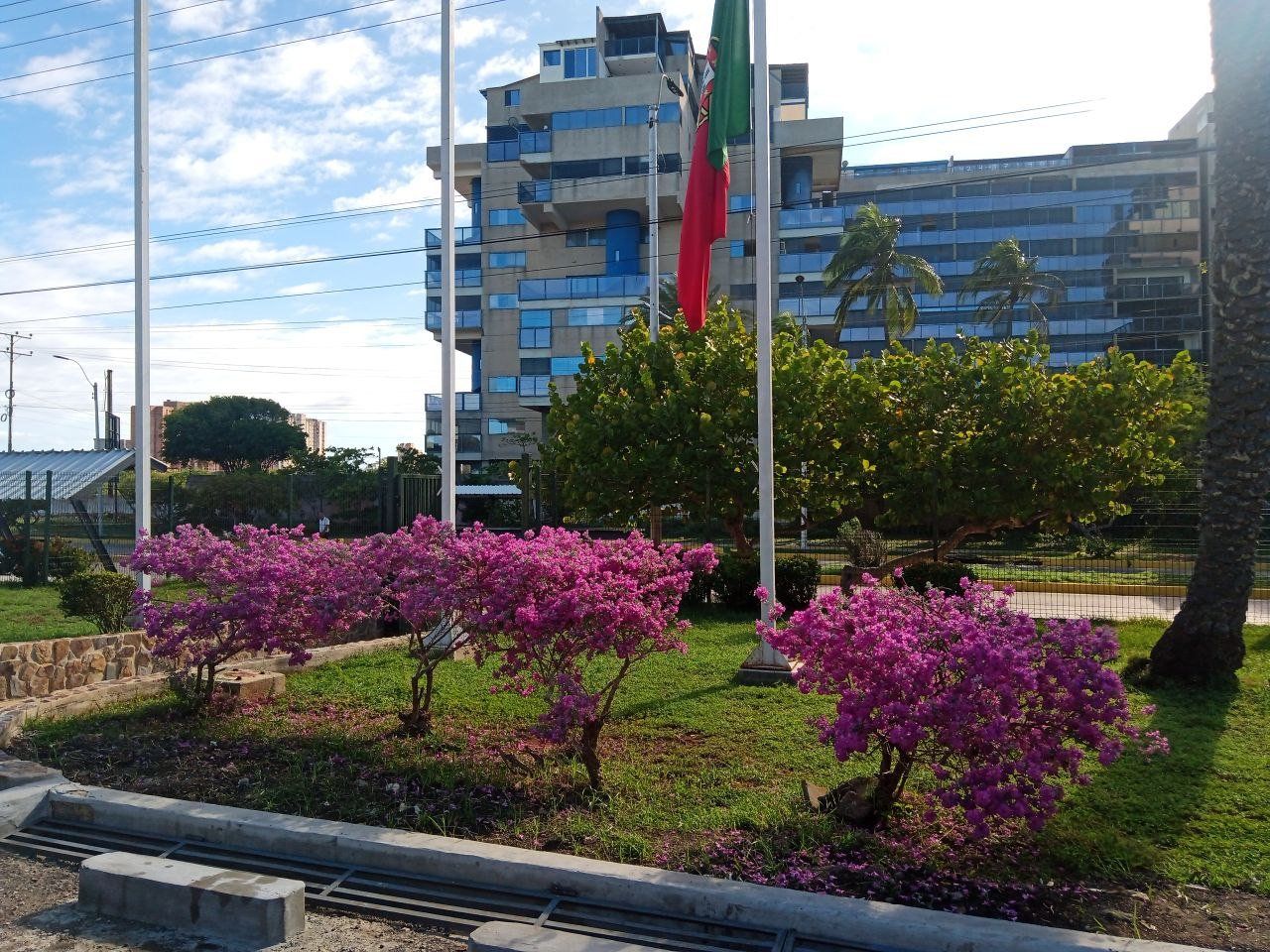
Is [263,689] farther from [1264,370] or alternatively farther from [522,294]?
[522,294]

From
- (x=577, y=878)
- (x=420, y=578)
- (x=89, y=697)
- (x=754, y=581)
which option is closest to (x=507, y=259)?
(x=754, y=581)

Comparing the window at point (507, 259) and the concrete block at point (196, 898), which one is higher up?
the window at point (507, 259)

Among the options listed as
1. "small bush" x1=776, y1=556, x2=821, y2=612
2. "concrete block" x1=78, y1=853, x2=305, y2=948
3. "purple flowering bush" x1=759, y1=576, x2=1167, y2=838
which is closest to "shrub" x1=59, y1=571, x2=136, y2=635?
"concrete block" x1=78, y1=853, x2=305, y2=948

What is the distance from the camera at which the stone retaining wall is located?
30.6 feet

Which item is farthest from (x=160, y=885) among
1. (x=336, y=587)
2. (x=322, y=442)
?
(x=322, y=442)

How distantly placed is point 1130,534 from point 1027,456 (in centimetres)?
231

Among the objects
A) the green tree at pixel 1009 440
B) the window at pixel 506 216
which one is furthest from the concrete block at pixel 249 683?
the window at pixel 506 216

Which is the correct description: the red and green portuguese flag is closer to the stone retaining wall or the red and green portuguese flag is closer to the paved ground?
the stone retaining wall

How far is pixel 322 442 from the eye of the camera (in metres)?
186

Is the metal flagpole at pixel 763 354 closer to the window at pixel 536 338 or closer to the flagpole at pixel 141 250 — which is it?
the flagpole at pixel 141 250

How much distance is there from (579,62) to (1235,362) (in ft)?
172

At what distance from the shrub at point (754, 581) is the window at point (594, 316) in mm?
35220

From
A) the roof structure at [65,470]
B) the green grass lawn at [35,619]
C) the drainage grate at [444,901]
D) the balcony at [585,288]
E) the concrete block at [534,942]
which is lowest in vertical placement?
the drainage grate at [444,901]

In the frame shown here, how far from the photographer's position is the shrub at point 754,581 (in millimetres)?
15164
